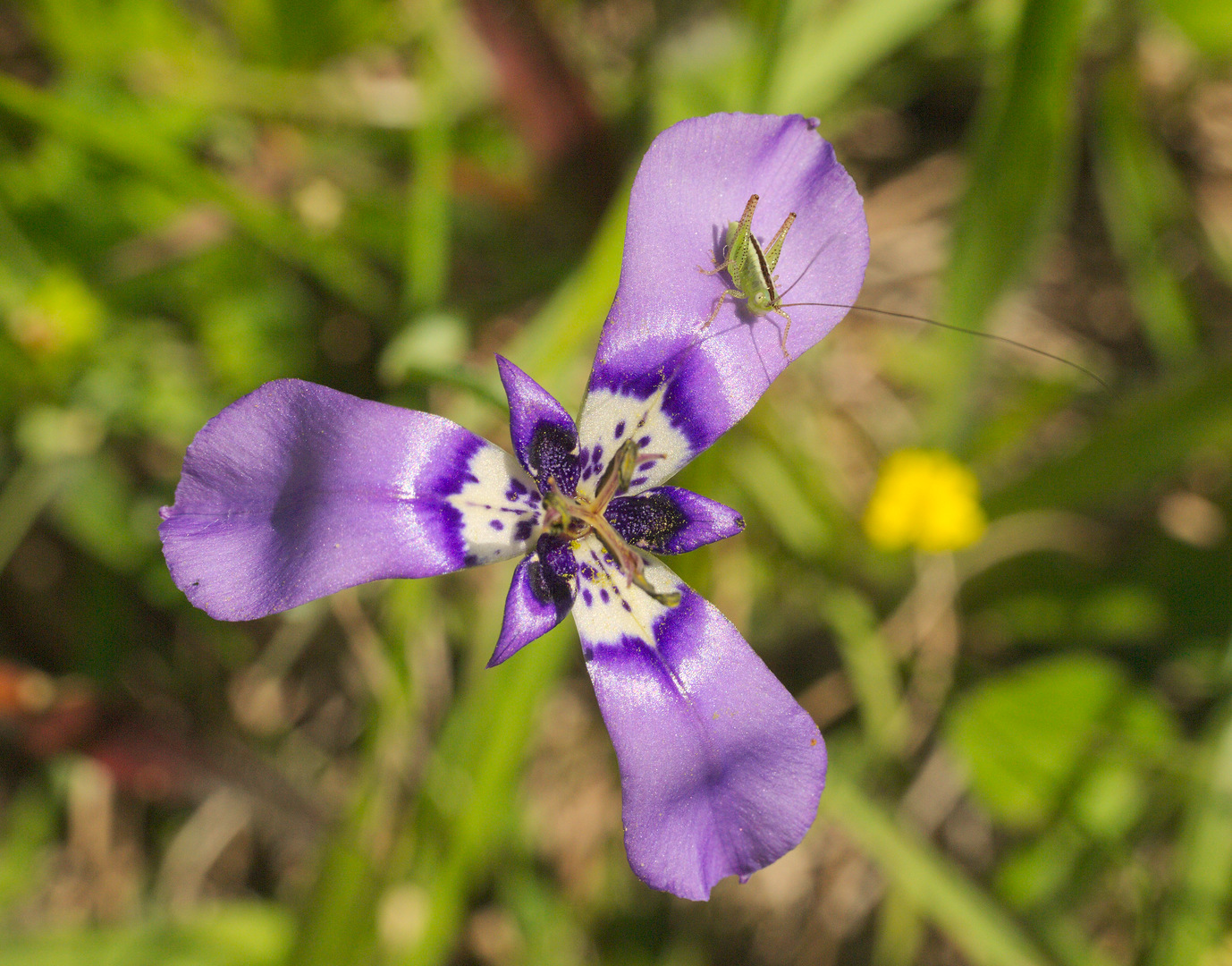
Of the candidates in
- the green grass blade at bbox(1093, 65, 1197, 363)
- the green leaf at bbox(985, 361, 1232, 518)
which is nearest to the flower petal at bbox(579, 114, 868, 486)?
the green leaf at bbox(985, 361, 1232, 518)

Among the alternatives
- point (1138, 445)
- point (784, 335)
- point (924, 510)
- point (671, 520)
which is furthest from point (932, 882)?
point (784, 335)

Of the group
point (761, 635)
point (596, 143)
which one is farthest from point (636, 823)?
point (596, 143)

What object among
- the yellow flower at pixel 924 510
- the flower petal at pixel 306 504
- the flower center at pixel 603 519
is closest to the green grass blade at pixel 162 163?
the flower petal at pixel 306 504

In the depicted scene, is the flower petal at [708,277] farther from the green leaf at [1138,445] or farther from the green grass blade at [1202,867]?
the green grass blade at [1202,867]

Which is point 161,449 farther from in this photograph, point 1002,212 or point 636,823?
point 1002,212

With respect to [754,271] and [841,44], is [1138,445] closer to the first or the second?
[841,44]

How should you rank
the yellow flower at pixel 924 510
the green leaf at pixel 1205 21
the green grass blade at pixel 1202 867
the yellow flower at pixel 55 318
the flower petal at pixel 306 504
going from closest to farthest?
the flower petal at pixel 306 504 < the green grass blade at pixel 1202 867 < the yellow flower at pixel 55 318 < the yellow flower at pixel 924 510 < the green leaf at pixel 1205 21
